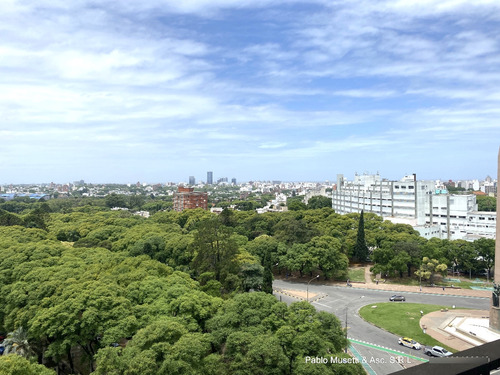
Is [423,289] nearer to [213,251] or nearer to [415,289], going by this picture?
[415,289]

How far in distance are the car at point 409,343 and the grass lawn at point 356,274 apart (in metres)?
14.6

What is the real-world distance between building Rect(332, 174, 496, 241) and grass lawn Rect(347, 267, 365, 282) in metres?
13.3

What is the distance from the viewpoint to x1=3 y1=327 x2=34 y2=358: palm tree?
1509cm

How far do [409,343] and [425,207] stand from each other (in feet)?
123

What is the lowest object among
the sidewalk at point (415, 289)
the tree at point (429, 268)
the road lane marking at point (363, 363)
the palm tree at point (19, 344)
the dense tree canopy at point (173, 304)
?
the road lane marking at point (363, 363)

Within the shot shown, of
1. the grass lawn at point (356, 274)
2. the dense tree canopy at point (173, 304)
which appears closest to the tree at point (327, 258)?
the dense tree canopy at point (173, 304)

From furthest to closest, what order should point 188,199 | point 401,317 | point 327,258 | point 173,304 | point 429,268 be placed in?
point 188,199 < point 327,258 < point 429,268 < point 401,317 < point 173,304

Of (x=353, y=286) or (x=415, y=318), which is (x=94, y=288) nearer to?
(x=415, y=318)

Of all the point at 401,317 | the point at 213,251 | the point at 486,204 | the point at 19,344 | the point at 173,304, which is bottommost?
the point at 401,317

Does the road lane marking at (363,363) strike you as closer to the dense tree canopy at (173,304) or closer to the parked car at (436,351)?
the parked car at (436,351)

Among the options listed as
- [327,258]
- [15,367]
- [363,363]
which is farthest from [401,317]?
[15,367]

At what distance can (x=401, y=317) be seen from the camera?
24.8m

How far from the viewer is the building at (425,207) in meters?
47.0

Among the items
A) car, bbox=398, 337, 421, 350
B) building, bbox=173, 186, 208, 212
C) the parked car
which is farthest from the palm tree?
building, bbox=173, 186, 208, 212
